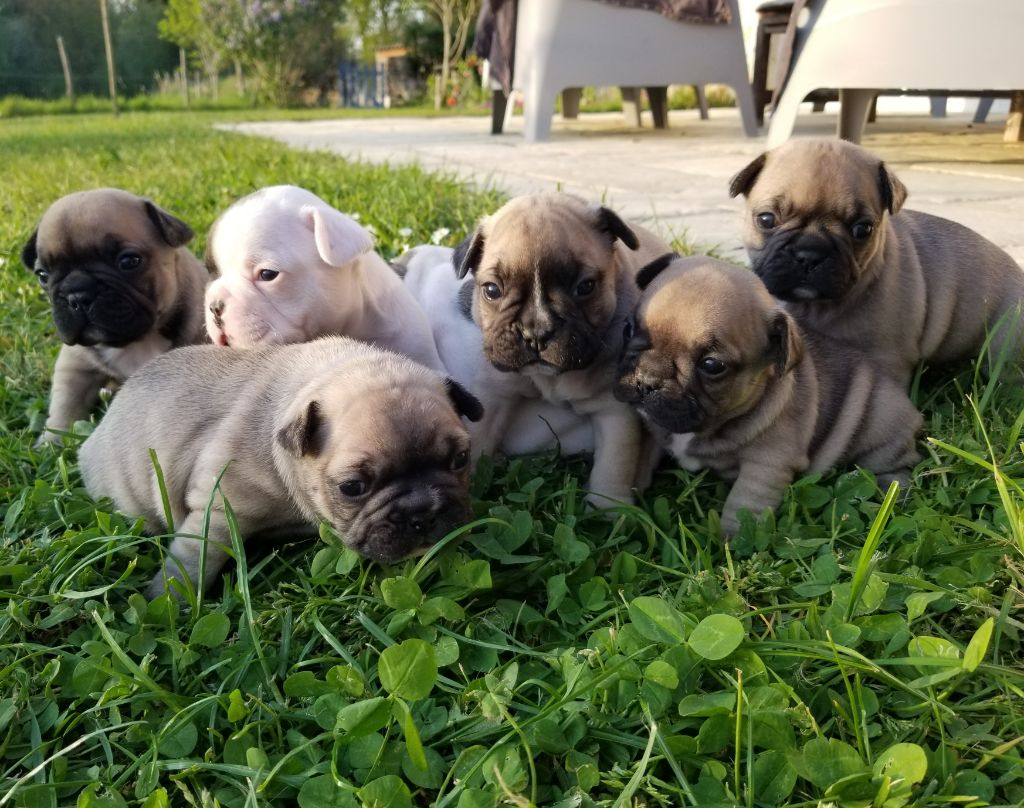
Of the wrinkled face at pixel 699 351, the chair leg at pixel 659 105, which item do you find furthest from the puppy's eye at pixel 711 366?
the chair leg at pixel 659 105

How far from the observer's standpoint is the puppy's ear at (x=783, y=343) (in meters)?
3.20

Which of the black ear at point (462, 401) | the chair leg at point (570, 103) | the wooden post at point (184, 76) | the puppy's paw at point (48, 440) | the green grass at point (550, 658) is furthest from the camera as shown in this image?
the wooden post at point (184, 76)

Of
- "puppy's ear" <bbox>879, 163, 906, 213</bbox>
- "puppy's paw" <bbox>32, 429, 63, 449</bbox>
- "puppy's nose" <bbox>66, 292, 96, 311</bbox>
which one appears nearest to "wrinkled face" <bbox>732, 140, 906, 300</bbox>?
"puppy's ear" <bbox>879, 163, 906, 213</bbox>

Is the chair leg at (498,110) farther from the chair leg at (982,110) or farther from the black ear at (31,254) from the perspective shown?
the black ear at (31,254)

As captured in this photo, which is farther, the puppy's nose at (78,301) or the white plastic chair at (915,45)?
the white plastic chair at (915,45)

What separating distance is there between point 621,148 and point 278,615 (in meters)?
10.6

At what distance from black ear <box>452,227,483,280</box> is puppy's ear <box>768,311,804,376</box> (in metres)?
1.24

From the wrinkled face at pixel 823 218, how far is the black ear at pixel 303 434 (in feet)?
6.77

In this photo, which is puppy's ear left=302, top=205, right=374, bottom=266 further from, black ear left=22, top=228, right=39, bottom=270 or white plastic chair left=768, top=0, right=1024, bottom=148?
white plastic chair left=768, top=0, right=1024, bottom=148

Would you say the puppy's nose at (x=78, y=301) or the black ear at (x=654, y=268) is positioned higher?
the black ear at (x=654, y=268)

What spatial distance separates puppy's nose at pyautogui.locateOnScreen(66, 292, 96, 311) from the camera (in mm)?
4035

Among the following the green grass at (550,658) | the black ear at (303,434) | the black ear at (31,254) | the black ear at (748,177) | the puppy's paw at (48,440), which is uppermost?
the black ear at (748,177)

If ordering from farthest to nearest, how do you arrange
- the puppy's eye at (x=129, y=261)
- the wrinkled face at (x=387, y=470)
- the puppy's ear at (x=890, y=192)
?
the puppy's eye at (x=129, y=261) < the puppy's ear at (x=890, y=192) < the wrinkled face at (x=387, y=470)

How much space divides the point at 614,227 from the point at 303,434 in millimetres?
1651
